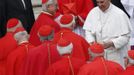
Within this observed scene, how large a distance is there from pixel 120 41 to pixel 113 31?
207 millimetres

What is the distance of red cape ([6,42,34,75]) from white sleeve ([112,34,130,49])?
1.48 meters

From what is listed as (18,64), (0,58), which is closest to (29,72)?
(18,64)

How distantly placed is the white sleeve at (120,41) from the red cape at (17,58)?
4.85 ft

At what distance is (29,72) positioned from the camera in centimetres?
805

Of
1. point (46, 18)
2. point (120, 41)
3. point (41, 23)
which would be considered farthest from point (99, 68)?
point (41, 23)

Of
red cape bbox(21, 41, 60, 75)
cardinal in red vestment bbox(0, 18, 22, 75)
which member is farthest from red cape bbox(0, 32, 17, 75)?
A: red cape bbox(21, 41, 60, 75)

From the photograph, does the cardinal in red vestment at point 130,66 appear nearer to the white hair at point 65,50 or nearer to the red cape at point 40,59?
the white hair at point 65,50

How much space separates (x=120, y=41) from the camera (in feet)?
29.2

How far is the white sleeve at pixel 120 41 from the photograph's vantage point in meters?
8.89

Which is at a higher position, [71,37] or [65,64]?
[65,64]

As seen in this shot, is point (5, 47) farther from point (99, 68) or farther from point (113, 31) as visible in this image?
point (99, 68)

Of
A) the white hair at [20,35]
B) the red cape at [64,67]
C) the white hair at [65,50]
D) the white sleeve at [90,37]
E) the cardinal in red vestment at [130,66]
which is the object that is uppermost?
the cardinal in red vestment at [130,66]

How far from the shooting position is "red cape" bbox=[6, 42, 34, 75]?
8.19 meters

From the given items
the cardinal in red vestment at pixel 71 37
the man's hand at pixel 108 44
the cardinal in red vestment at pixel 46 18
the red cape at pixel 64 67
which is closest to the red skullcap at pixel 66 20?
the cardinal in red vestment at pixel 71 37
